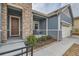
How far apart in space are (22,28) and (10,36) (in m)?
0.23

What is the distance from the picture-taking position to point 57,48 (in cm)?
199

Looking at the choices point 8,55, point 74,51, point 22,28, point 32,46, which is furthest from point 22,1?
point 74,51

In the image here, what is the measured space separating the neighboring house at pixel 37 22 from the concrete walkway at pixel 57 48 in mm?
94

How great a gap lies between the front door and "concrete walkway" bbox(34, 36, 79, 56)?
0.43 m

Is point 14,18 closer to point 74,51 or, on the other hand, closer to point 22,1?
point 22,1

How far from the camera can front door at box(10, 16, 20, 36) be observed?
194 centimetres

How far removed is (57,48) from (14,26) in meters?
0.74

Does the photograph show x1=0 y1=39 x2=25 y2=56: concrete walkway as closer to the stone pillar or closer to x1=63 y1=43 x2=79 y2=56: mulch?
the stone pillar

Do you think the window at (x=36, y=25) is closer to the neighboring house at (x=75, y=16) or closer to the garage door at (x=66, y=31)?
the garage door at (x=66, y=31)

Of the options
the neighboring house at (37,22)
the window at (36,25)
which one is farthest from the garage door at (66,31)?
the window at (36,25)

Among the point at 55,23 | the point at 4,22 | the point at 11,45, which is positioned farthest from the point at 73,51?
the point at 4,22

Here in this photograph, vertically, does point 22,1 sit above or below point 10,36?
above

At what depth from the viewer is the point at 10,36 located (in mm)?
1925

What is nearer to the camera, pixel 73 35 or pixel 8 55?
pixel 8 55
